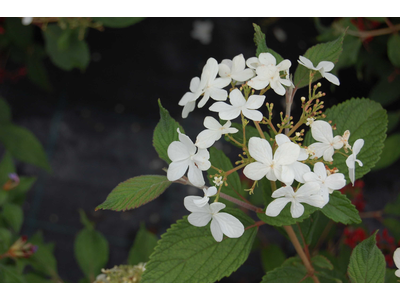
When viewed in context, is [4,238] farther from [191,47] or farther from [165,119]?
[191,47]

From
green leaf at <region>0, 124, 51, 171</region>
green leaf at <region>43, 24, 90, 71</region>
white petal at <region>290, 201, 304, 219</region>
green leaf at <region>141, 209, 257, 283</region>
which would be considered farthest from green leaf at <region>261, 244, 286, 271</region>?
green leaf at <region>43, 24, 90, 71</region>

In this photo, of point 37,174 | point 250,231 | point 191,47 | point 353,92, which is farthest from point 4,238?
point 353,92

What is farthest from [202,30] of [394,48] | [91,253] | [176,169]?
[176,169]

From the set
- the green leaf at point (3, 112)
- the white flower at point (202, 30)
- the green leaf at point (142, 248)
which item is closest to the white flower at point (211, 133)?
the green leaf at point (142, 248)

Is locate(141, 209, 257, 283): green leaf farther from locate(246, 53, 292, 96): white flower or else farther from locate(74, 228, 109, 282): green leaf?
locate(74, 228, 109, 282): green leaf

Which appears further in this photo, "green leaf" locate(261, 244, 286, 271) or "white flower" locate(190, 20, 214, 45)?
"white flower" locate(190, 20, 214, 45)

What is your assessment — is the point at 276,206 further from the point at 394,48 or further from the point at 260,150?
the point at 394,48
